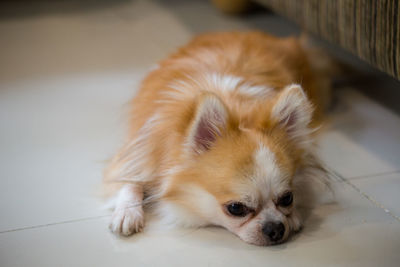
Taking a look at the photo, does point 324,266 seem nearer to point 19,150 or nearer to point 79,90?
point 19,150

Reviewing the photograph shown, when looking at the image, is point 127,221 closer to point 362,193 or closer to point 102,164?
point 102,164

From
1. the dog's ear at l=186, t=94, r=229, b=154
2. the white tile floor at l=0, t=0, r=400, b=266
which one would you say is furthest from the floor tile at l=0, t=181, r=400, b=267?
the dog's ear at l=186, t=94, r=229, b=154

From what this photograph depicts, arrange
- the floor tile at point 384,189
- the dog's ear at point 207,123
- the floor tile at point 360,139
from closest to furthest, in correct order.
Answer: the dog's ear at point 207,123
the floor tile at point 384,189
the floor tile at point 360,139

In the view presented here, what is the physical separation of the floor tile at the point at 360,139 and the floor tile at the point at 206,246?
373mm

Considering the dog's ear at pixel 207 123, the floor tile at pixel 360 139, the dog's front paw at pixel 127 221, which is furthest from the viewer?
the floor tile at pixel 360 139

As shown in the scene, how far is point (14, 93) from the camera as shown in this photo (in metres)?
3.04

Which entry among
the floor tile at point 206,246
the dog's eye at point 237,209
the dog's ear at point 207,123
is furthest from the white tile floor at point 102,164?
the dog's ear at point 207,123

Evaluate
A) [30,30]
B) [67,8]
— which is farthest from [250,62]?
[67,8]

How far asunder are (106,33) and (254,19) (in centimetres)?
129

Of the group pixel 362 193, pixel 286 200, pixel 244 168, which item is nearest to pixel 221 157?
pixel 244 168

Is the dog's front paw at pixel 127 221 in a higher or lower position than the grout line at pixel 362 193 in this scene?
higher

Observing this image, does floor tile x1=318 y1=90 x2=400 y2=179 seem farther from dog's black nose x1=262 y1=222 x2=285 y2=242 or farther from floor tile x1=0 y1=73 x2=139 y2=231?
floor tile x1=0 y1=73 x2=139 y2=231

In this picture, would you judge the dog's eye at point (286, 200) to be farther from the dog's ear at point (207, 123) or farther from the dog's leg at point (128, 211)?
the dog's leg at point (128, 211)

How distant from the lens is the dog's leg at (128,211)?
6.06ft
